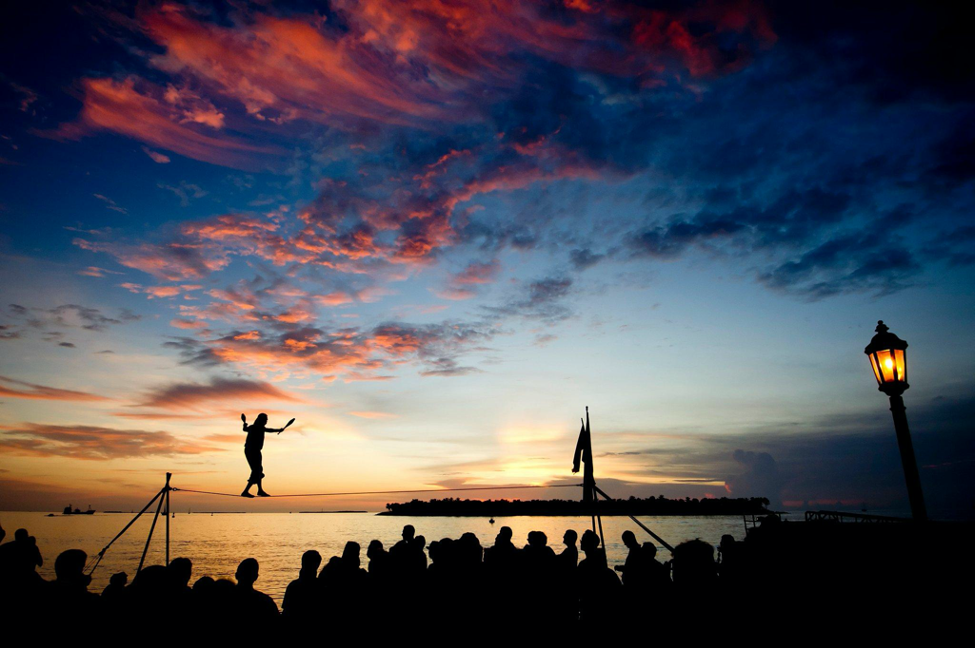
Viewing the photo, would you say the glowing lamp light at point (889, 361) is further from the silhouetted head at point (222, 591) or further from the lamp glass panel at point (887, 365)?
the silhouetted head at point (222, 591)

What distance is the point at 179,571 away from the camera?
15.9 feet

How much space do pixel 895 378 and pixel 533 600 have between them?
4.50 metres

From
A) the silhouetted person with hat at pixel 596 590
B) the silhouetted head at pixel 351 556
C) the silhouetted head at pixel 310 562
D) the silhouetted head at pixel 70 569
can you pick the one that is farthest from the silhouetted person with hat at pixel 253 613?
the silhouetted person with hat at pixel 596 590

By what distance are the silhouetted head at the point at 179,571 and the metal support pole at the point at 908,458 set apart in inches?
269

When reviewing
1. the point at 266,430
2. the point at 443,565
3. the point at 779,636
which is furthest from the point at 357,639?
the point at 266,430

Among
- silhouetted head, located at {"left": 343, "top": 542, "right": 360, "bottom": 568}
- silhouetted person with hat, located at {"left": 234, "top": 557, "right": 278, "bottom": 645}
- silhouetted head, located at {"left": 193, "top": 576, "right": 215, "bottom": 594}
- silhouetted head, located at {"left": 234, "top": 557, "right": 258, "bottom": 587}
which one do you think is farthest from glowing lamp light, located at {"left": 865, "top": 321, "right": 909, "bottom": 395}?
silhouetted head, located at {"left": 193, "top": 576, "right": 215, "bottom": 594}

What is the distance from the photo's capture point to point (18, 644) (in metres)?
4.23

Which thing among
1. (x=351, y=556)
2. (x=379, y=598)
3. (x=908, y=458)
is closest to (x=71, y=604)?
(x=351, y=556)

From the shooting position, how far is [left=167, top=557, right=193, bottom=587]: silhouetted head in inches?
185

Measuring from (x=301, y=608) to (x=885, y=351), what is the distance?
21.4ft

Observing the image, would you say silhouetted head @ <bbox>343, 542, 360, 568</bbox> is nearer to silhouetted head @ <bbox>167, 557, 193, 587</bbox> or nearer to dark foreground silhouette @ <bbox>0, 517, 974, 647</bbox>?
dark foreground silhouette @ <bbox>0, 517, 974, 647</bbox>

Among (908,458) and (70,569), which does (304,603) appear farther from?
(908,458)

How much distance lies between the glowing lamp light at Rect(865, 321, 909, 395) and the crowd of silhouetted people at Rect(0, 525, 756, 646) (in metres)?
2.45

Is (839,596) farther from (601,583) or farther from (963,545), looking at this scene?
(601,583)
